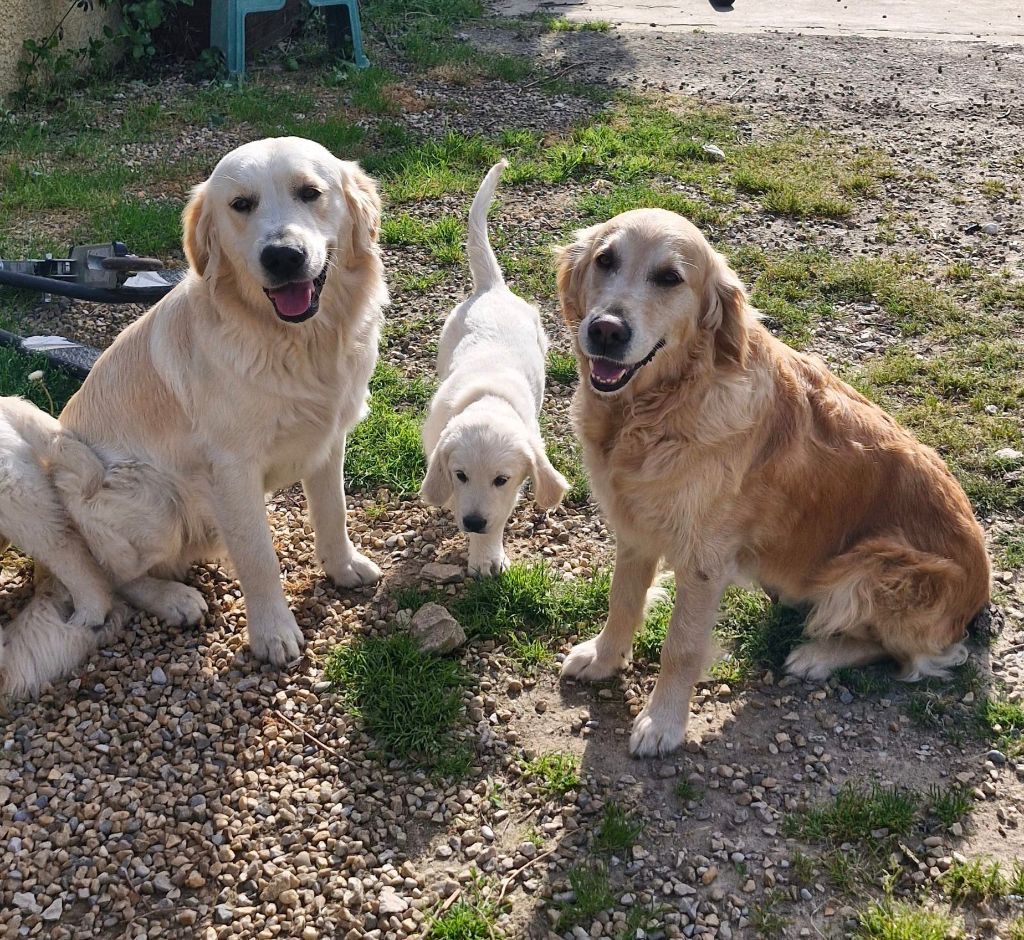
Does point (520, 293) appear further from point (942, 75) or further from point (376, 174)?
point (942, 75)

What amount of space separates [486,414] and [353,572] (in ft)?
2.62

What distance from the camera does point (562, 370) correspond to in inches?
196

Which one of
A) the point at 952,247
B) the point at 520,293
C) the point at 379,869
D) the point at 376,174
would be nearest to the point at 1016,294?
the point at 952,247

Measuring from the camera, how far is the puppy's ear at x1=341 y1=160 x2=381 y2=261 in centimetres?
324

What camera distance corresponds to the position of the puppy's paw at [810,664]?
10.8 ft

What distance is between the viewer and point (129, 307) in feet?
17.6

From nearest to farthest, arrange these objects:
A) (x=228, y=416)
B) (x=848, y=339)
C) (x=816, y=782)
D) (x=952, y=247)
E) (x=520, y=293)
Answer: (x=816, y=782) < (x=228, y=416) < (x=848, y=339) < (x=520, y=293) < (x=952, y=247)

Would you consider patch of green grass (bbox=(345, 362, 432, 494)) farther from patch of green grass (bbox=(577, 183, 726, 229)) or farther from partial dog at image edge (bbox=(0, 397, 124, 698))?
patch of green grass (bbox=(577, 183, 726, 229))

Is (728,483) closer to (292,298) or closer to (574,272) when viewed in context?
(574,272)

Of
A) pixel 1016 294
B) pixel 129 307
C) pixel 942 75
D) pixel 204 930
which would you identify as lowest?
pixel 204 930

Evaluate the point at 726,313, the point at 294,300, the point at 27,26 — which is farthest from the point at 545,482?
the point at 27,26

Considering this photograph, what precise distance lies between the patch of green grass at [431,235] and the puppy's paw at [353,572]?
2622 mm

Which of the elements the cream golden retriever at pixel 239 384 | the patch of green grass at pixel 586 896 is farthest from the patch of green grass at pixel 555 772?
the cream golden retriever at pixel 239 384

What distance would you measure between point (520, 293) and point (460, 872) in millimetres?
3475
